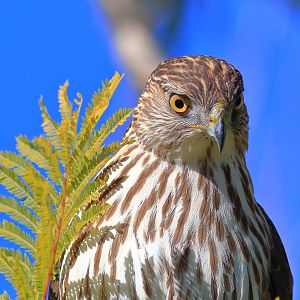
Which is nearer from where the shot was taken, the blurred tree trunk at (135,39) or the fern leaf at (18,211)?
the fern leaf at (18,211)

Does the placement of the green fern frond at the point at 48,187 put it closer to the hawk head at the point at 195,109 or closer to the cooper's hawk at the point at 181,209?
the cooper's hawk at the point at 181,209

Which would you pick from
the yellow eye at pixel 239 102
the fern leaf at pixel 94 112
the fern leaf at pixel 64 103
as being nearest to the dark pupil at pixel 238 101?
the yellow eye at pixel 239 102

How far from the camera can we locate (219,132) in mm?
3518

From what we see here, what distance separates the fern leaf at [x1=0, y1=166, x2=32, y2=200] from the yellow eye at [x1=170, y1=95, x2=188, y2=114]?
6.03 feet

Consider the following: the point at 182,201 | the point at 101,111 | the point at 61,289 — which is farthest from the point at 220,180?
the point at 101,111

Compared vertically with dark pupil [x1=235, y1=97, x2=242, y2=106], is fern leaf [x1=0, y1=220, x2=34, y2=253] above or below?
below

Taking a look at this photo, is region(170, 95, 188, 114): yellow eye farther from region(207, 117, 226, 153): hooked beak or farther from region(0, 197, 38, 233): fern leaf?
region(0, 197, 38, 233): fern leaf

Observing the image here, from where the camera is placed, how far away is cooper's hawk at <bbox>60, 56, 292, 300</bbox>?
11.4ft

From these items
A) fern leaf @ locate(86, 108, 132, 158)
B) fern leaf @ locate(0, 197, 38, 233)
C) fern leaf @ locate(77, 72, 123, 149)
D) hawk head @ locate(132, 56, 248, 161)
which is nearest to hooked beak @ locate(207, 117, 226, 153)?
hawk head @ locate(132, 56, 248, 161)

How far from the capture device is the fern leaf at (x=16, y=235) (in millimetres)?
2057

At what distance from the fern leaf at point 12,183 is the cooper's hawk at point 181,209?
3.95ft

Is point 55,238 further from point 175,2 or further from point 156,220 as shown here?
point 175,2

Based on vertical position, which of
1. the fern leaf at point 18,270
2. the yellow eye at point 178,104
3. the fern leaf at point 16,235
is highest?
the yellow eye at point 178,104

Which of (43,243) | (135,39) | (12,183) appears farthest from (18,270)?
(135,39)
